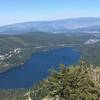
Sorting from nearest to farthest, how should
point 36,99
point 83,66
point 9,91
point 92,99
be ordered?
point 92,99 → point 83,66 → point 36,99 → point 9,91

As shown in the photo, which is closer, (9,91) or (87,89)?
(87,89)

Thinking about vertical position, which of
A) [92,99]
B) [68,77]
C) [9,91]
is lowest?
[9,91]

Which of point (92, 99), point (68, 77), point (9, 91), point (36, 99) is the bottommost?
point (9, 91)

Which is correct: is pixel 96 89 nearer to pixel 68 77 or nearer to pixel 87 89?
pixel 87 89

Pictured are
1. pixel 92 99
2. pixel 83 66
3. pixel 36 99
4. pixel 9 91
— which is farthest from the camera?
pixel 9 91

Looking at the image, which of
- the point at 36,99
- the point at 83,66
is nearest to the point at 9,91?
the point at 36,99

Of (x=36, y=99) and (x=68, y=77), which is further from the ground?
(x=68, y=77)

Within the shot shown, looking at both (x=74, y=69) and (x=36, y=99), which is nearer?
(x=74, y=69)

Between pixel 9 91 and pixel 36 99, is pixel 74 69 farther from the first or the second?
pixel 9 91

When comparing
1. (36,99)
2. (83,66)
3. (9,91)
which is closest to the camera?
(83,66)
